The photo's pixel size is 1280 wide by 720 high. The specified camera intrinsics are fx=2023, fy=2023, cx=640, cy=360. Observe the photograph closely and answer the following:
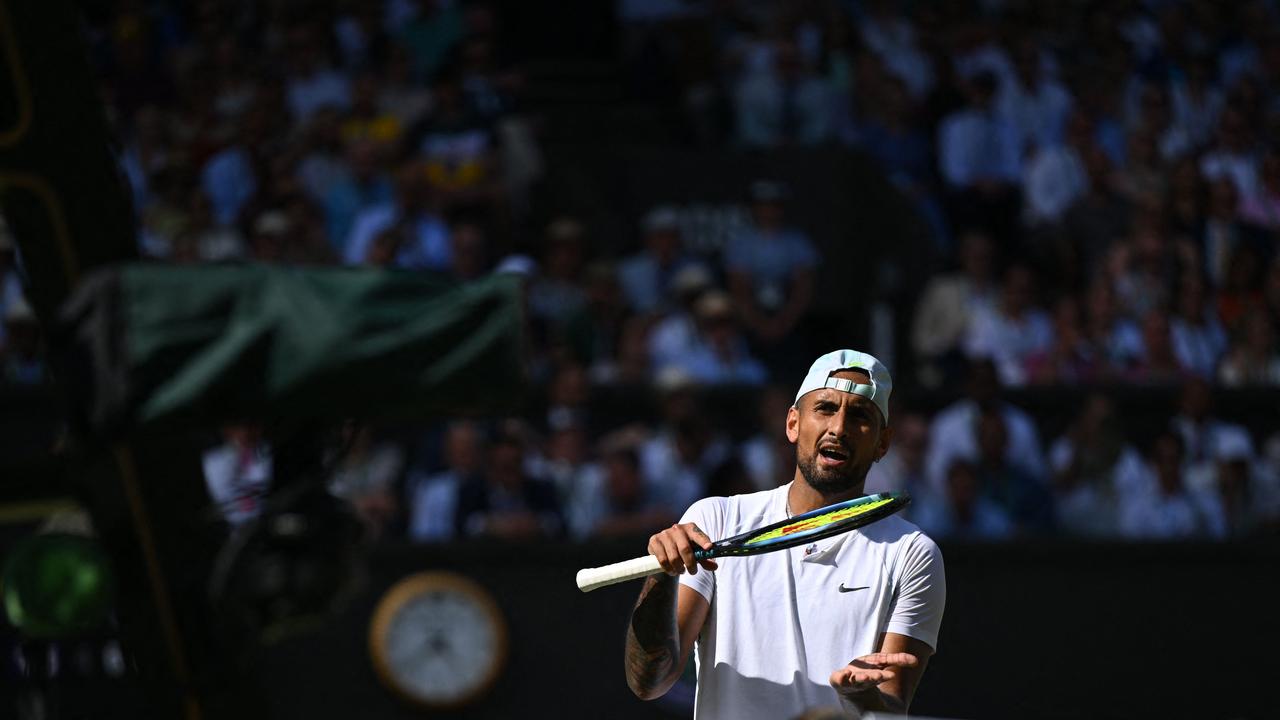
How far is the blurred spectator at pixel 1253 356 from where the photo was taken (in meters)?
12.8

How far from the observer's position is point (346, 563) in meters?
3.80

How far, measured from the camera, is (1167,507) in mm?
11547

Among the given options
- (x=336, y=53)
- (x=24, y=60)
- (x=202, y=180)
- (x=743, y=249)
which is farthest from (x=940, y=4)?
(x=24, y=60)

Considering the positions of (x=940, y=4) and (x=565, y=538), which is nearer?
(x=565, y=538)

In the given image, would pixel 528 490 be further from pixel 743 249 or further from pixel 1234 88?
pixel 1234 88

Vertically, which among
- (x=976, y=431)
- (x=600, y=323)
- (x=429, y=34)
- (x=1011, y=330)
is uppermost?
(x=429, y=34)

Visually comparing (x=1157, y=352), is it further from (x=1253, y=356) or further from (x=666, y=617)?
(x=666, y=617)

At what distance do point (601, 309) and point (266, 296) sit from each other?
8561 mm

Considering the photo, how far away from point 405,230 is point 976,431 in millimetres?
3652

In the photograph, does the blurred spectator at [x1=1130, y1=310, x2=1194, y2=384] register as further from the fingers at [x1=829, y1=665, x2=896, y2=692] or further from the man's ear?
A: the fingers at [x1=829, y1=665, x2=896, y2=692]

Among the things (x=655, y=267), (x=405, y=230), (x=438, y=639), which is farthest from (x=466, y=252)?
(x=438, y=639)

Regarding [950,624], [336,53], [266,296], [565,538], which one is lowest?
[950,624]

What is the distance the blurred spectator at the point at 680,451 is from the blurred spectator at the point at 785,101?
348cm

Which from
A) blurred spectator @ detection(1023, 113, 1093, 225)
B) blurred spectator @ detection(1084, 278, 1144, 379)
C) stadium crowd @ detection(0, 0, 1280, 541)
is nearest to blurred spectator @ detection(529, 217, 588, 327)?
stadium crowd @ detection(0, 0, 1280, 541)
